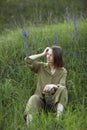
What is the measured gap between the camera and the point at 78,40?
21.7 ft

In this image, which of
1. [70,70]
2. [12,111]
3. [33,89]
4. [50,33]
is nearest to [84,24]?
[50,33]

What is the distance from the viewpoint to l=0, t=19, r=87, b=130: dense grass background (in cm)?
485

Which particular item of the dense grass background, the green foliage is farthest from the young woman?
the green foliage

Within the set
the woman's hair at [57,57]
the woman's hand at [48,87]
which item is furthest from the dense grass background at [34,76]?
the woman's hair at [57,57]

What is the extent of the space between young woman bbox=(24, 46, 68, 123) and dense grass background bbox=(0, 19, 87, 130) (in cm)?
14

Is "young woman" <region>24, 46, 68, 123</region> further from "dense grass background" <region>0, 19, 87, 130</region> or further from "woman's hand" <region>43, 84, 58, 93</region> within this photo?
"dense grass background" <region>0, 19, 87, 130</region>

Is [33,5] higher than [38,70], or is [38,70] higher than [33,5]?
[33,5]

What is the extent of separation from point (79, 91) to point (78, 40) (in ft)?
3.56

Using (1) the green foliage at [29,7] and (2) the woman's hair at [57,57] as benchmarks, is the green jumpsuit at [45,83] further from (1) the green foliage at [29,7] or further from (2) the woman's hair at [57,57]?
(1) the green foliage at [29,7]

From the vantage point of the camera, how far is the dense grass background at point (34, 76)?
485 centimetres

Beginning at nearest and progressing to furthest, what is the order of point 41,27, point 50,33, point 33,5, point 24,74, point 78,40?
point 24,74 < point 78,40 < point 50,33 < point 41,27 < point 33,5

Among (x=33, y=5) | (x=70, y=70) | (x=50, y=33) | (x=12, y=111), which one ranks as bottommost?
(x=12, y=111)

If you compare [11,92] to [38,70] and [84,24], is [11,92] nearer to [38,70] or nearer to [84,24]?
[38,70]

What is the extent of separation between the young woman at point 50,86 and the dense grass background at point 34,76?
0.46ft
